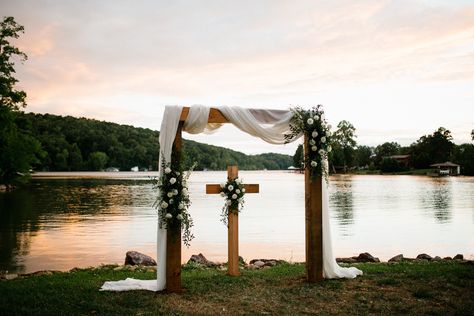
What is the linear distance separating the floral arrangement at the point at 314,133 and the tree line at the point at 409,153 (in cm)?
7642

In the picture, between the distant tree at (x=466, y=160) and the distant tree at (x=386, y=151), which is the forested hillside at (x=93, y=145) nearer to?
the distant tree at (x=386, y=151)

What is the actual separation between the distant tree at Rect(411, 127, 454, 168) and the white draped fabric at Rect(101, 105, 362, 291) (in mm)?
116247

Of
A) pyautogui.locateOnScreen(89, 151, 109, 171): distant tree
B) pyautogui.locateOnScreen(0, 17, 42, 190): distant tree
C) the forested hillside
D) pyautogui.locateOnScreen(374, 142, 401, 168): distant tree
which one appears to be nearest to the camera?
pyautogui.locateOnScreen(0, 17, 42, 190): distant tree

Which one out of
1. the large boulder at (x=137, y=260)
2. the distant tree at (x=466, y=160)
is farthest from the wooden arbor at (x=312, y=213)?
the distant tree at (x=466, y=160)

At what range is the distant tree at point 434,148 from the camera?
11406cm

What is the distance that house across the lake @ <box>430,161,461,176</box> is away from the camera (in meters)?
102

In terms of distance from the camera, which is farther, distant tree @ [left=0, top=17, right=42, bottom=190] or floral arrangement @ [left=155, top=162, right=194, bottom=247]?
distant tree @ [left=0, top=17, right=42, bottom=190]

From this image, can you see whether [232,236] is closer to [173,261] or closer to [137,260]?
[173,261]

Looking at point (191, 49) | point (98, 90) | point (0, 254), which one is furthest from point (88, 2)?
point (98, 90)

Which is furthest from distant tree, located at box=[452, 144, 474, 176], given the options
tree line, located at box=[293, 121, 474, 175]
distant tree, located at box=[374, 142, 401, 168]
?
distant tree, located at box=[374, 142, 401, 168]

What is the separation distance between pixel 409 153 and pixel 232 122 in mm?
130946

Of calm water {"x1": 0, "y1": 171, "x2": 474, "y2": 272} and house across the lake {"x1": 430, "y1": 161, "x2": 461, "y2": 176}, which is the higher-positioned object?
house across the lake {"x1": 430, "y1": 161, "x2": 461, "y2": 176}

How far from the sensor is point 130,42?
70.4ft

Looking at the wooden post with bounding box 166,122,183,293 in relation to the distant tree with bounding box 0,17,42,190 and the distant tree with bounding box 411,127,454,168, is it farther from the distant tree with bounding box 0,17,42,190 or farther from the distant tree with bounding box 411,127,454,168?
the distant tree with bounding box 411,127,454,168
